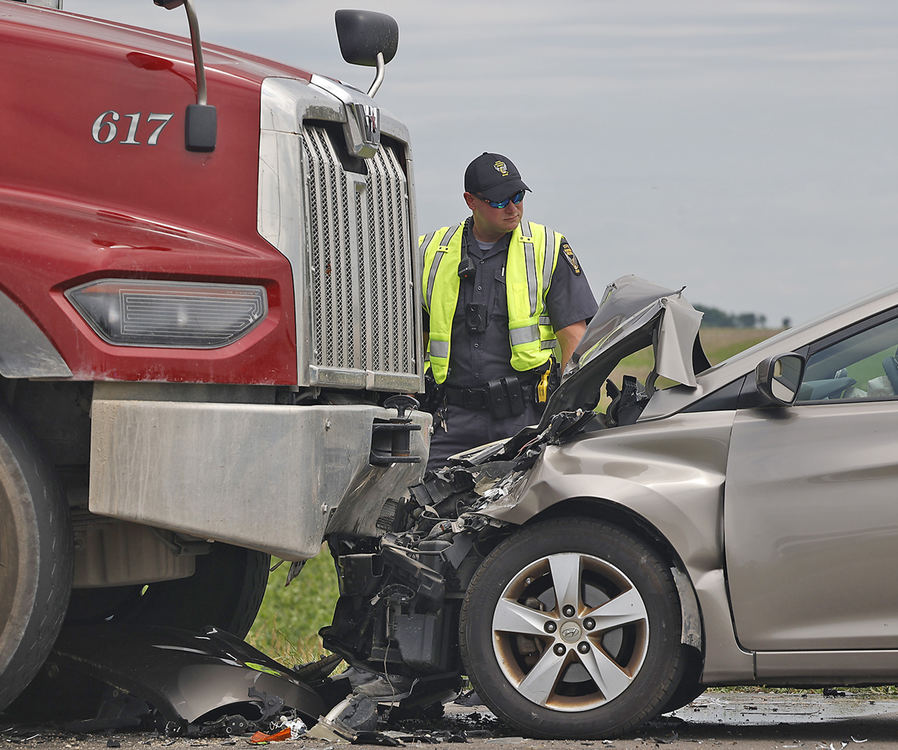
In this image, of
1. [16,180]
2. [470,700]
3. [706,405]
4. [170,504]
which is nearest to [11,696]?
[170,504]

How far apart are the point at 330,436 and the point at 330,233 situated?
76 cm

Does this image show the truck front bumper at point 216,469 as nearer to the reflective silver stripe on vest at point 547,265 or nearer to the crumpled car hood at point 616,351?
the crumpled car hood at point 616,351

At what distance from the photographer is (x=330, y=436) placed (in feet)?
17.0

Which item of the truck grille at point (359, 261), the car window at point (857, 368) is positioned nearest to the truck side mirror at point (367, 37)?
the truck grille at point (359, 261)

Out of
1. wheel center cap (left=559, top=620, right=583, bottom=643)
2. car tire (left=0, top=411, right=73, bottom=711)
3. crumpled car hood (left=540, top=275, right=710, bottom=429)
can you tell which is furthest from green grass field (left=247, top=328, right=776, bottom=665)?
car tire (left=0, top=411, right=73, bottom=711)

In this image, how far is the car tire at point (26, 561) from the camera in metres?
4.82

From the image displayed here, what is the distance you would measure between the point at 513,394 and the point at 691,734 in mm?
1981

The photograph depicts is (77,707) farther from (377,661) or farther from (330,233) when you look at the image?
(330,233)

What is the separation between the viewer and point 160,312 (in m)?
4.94

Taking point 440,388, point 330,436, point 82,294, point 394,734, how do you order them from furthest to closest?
point 440,388 < point 394,734 < point 330,436 < point 82,294

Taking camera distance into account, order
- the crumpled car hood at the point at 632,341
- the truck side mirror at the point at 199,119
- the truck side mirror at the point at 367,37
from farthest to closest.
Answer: the truck side mirror at the point at 367,37, the crumpled car hood at the point at 632,341, the truck side mirror at the point at 199,119

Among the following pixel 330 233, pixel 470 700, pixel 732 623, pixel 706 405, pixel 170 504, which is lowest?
pixel 470 700

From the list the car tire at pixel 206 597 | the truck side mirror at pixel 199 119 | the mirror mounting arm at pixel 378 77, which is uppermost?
the mirror mounting arm at pixel 378 77

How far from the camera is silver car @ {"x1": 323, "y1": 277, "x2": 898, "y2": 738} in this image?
5.27 metres
